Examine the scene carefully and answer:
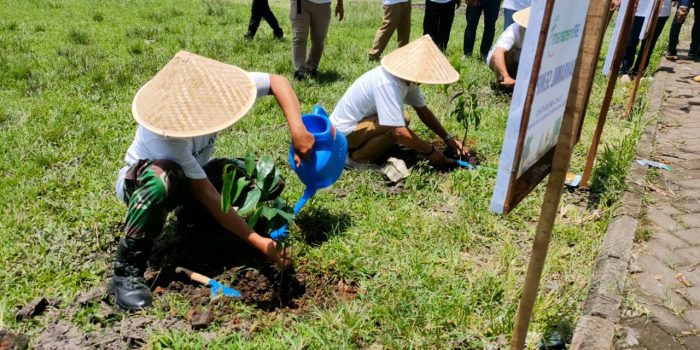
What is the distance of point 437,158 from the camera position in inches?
145

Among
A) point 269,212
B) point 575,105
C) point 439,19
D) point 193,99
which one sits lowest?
point 439,19

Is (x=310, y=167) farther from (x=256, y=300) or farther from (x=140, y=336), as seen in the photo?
(x=140, y=336)

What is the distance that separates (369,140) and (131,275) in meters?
1.85

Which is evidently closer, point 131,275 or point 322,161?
point 131,275

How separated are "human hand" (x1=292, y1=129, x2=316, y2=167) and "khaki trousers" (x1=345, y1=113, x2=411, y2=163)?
116 cm

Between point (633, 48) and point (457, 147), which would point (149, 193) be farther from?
point (633, 48)

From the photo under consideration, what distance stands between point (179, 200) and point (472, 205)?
168 cm

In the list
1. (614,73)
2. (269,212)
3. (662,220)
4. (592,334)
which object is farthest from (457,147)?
(269,212)

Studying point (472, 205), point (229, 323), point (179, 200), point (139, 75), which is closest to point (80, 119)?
point (139, 75)

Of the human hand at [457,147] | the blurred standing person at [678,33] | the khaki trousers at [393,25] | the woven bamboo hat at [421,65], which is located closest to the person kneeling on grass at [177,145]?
the woven bamboo hat at [421,65]

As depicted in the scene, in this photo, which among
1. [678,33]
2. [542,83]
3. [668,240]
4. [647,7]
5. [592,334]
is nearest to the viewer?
[542,83]

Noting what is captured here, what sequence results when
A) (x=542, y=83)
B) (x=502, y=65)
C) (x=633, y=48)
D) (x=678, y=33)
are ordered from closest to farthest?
1. (x=542, y=83)
2. (x=502, y=65)
3. (x=633, y=48)
4. (x=678, y=33)

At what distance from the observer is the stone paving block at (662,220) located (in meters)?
3.24

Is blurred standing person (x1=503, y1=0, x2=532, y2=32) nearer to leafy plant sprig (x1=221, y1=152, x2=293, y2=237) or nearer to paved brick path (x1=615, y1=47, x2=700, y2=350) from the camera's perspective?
paved brick path (x1=615, y1=47, x2=700, y2=350)
